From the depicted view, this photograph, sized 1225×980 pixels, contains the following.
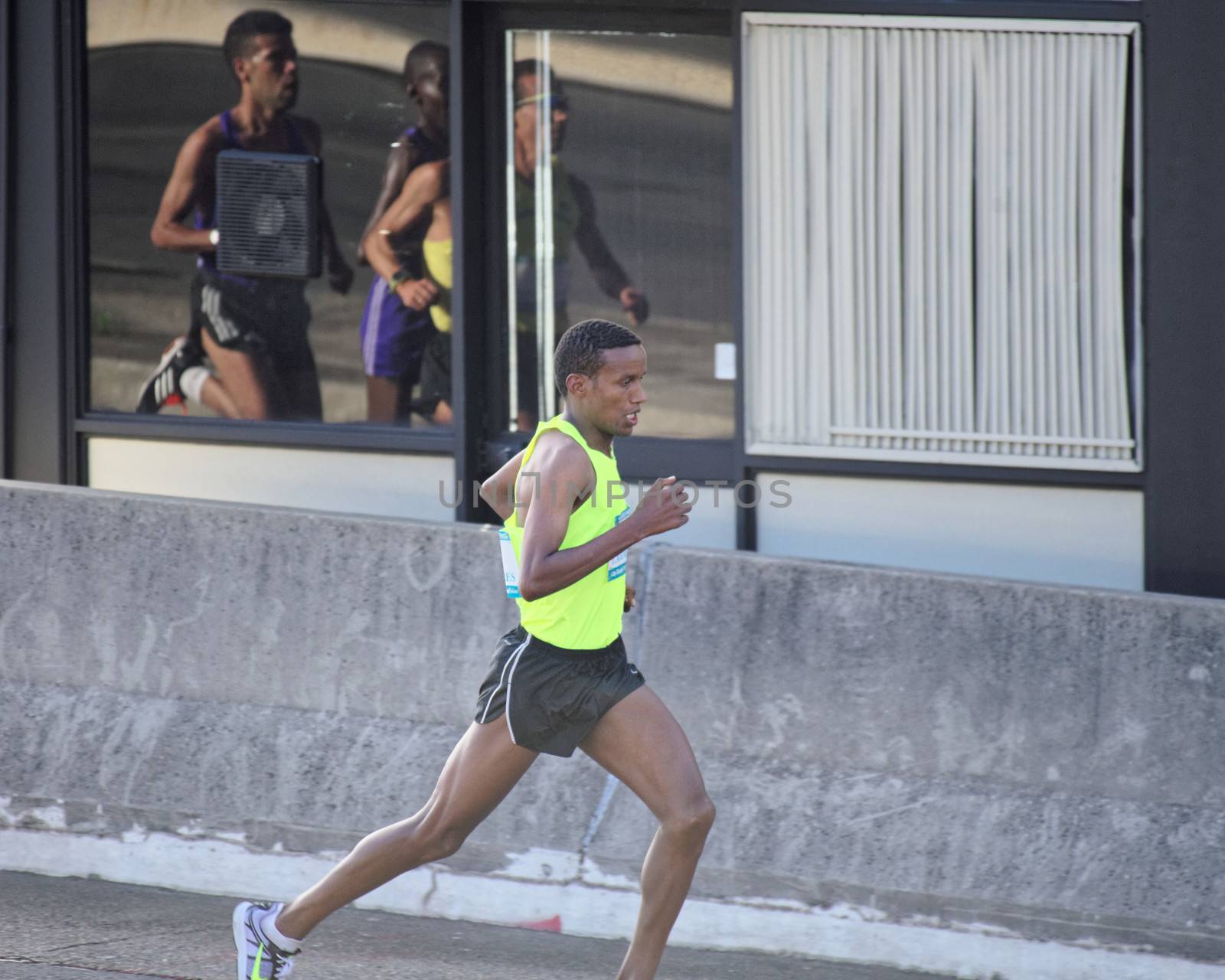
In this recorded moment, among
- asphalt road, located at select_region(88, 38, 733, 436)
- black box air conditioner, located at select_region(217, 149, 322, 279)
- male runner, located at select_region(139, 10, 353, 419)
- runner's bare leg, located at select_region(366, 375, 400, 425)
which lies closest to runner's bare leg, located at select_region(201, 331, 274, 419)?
male runner, located at select_region(139, 10, 353, 419)

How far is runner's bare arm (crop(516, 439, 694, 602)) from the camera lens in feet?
13.2


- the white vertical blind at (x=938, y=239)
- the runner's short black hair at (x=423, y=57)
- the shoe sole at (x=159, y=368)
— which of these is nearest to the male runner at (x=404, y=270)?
the runner's short black hair at (x=423, y=57)

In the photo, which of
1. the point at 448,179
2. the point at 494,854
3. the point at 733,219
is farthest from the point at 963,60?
the point at 494,854

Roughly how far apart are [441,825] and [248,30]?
455cm

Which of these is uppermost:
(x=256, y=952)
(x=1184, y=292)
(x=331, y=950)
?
(x=1184, y=292)

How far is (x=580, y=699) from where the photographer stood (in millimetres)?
4246

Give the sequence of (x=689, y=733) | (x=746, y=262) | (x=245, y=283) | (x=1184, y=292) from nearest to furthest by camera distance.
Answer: (x=689, y=733) < (x=1184, y=292) < (x=746, y=262) < (x=245, y=283)

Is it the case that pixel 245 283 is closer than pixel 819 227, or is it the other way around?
pixel 819 227

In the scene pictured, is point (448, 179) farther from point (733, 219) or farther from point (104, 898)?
point (104, 898)

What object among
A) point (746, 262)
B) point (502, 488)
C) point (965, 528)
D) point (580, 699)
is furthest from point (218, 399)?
point (580, 699)

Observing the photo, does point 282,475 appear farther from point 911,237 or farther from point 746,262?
point 911,237

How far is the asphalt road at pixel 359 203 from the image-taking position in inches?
277

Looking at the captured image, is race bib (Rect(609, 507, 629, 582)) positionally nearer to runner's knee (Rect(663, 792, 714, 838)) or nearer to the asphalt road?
runner's knee (Rect(663, 792, 714, 838))

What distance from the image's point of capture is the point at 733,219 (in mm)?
6805
